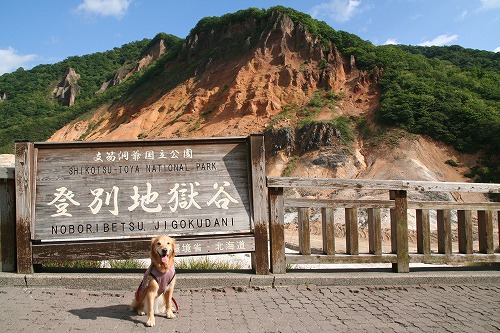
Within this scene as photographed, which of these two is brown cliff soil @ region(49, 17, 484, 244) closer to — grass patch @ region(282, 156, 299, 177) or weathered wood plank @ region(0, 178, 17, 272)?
grass patch @ region(282, 156, 299, 177)

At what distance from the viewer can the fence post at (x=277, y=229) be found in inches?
198

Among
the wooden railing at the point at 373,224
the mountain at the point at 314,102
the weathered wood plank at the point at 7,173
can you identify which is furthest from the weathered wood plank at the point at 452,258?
the mountain at the point at 314,102

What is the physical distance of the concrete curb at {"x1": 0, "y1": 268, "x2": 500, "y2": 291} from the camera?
185 inches

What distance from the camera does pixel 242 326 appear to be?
3.70m

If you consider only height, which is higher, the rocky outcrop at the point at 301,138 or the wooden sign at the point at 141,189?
the rocky outcrop at the point at 301,138

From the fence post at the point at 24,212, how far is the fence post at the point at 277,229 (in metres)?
2.93

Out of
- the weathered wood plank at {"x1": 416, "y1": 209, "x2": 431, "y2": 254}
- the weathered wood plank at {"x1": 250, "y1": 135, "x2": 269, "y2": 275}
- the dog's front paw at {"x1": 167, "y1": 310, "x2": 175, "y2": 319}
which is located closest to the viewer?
the dog's front paw at {"x1": 167, "y1": 310, "x2": 175, "y2": 319}

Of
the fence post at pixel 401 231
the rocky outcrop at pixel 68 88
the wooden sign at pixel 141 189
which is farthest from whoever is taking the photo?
the rocky outcrop at pixel 68 88

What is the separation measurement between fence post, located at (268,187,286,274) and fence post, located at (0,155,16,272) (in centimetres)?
319

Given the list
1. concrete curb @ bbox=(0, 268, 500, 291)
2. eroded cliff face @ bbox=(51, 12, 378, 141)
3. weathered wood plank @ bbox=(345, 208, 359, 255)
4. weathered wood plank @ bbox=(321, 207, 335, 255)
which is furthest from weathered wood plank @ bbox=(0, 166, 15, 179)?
eroded cliff face @ bbox=(51, 12, 378, 141)

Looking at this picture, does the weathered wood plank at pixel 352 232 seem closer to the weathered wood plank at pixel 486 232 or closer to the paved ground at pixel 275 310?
the paved ground at pixel 275 310

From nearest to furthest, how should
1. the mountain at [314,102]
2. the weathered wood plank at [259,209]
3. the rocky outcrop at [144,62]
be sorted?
1. the weathered wood plank at [259,209]
2. the mountain at [314,102]
3. the rocky outcrop at [144,62]

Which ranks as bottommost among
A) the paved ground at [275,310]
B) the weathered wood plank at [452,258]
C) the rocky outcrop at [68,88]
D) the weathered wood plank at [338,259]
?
the paved ground at [275,310]

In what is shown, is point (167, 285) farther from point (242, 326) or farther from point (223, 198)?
point (223, 198)
